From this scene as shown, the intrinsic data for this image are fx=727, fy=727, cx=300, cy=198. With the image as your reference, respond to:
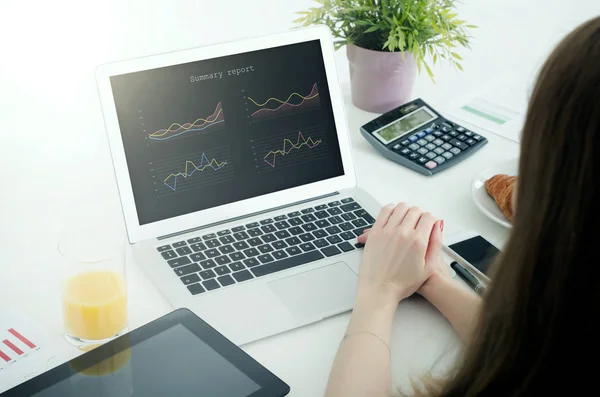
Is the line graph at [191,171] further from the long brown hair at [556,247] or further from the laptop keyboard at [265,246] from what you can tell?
the long brown hair at [556,247]

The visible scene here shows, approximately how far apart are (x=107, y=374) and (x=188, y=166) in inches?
14.7

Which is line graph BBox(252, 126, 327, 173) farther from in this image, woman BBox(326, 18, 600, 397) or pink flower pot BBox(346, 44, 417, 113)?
woman BBox(326, 18, 600, 397)

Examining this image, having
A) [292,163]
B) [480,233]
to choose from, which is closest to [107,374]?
[292,163]

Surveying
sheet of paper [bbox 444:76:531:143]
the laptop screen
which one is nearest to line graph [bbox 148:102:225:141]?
the laptop screen

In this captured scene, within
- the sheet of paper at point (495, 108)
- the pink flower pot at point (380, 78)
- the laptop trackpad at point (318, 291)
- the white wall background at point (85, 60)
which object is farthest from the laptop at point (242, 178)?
the sheet of paper at point (495, 108)

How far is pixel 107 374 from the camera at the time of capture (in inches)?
31.1

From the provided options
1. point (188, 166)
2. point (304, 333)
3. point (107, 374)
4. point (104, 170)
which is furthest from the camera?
point (104, 170)

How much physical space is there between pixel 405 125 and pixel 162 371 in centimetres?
75

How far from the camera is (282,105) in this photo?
3.74 feet

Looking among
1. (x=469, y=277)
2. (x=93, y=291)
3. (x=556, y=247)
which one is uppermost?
(x=556, y=247)

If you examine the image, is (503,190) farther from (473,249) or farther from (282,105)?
(282,105)

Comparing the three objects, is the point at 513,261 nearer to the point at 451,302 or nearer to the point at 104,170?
the point at 451,302

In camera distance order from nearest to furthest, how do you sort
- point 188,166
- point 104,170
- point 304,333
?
point 304,333
point 188,166
point 104,170

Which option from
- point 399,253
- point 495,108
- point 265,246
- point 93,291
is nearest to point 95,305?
point 93,291
